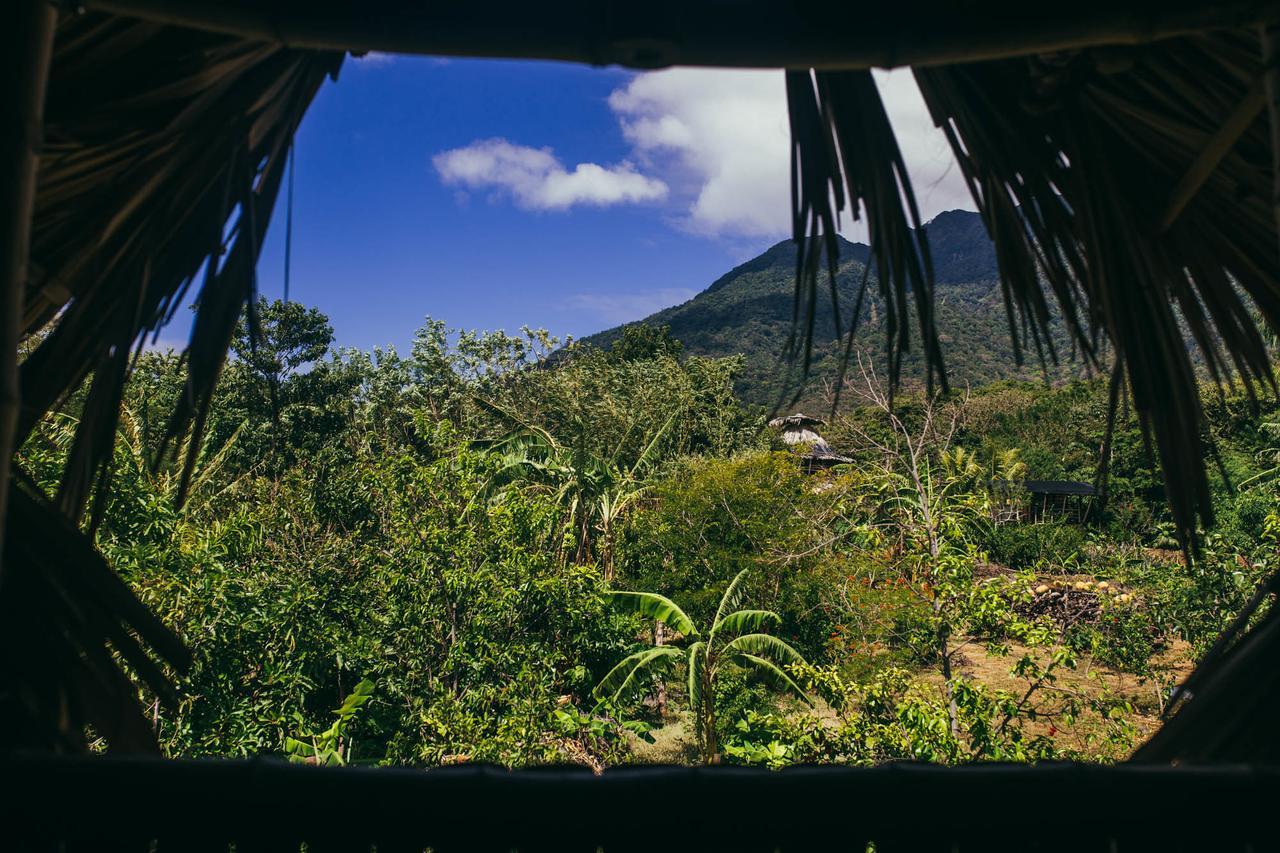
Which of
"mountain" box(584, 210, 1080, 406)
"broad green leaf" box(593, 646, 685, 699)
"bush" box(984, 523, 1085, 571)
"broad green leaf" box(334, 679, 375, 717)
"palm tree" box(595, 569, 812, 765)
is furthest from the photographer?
"mountain" box(584, 210, 1080, 406)

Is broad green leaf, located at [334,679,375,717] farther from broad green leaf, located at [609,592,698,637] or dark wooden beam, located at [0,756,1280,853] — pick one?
dark wooden beam, located at [0,756,1280,853]

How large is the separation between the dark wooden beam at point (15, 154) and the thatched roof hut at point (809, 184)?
0.30 feet

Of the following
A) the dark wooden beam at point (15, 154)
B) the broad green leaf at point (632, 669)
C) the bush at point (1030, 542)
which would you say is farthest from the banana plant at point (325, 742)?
the bush at point (1030, 542)

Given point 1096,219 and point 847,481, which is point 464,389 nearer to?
point 847,481

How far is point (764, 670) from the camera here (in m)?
11.3

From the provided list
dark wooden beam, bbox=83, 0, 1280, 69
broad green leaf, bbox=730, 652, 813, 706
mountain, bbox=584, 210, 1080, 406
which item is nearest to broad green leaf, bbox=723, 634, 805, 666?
broad green leaf, bbox=730, 652, 813, 706

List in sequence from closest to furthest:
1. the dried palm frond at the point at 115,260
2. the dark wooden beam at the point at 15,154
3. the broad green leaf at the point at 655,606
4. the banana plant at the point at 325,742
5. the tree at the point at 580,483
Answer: the dark wooden beam at the point at 15,154, the dried palm frond at the point at 115,260, the banana plant at the point at 325,742, the broad green leaf at the point at 655,606, the tree at the point at 580,483

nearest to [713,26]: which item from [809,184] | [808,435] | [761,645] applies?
[809,184]

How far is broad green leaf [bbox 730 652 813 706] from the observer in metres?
8.60

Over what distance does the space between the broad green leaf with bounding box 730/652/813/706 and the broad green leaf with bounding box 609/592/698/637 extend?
0.73m

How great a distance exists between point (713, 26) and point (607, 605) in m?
8.56

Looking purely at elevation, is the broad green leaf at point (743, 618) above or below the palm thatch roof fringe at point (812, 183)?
below

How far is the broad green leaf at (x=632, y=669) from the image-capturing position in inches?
338

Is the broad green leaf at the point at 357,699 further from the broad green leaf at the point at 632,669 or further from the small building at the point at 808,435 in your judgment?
the small building at the point at 808,435
